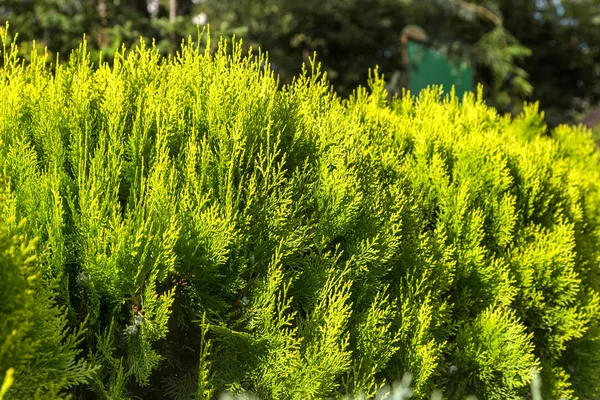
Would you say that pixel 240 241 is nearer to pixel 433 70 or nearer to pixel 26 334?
pixel 26 334

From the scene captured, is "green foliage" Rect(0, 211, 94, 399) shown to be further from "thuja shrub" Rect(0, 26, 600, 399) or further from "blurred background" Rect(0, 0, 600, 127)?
"blurred background" Rect(0, 0, 600, 127)

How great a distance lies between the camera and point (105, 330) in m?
2.91

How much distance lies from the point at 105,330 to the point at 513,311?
278cm

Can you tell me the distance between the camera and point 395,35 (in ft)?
53.3

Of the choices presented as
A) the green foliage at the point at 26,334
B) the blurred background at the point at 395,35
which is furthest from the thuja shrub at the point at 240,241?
the blurred background at the point at 395,35

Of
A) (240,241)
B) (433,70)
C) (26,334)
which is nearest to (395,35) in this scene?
(433,70)

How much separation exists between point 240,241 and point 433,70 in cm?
1103

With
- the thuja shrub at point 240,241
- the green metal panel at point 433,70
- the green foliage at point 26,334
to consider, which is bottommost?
the green foliage at point 26,334

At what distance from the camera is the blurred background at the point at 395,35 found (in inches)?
471

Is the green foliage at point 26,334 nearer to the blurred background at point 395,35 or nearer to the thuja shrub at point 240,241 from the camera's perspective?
the thuja shrub at point 240,241

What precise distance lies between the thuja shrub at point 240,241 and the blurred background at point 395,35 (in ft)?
23.5

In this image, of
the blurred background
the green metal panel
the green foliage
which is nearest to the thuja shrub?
the green foliage

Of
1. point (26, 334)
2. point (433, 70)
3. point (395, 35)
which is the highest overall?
point (395, 35)

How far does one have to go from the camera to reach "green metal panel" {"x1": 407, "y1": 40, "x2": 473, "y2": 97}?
42.8 feet
